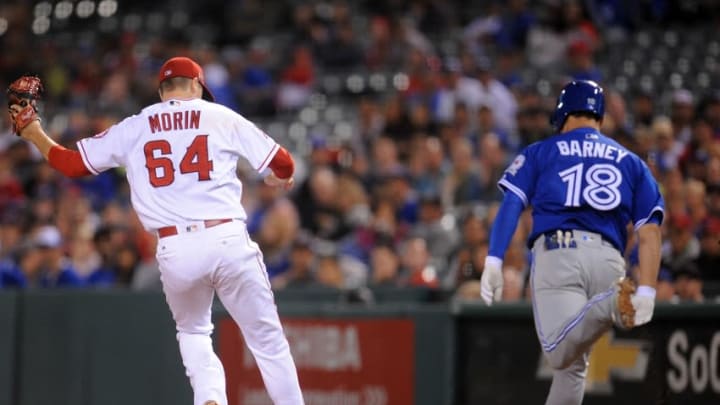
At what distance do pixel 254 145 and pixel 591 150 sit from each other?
5.81 feet

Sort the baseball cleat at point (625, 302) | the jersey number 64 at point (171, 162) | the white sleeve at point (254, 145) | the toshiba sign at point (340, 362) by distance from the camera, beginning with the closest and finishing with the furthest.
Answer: the baseball cleat at point (625, 302) < the jersey number 64 at point (171, 162) < the white sleeve at point (254, 145) < the toshiba sign at point (340, 362)

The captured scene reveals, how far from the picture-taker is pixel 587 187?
689 cm

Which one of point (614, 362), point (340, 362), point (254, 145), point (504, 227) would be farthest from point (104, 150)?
point (614, 362)

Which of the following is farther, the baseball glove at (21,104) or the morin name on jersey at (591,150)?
the baseball glove at (21,104)

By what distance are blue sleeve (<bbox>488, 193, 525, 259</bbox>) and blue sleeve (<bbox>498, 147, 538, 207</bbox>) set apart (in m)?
0.09

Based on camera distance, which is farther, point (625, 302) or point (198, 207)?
point (198, 207)

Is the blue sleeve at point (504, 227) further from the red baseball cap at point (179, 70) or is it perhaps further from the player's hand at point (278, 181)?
the red baseball cap at point (179, 70)

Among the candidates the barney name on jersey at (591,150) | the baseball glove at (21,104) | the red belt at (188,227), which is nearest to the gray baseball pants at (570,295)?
the barney name on jersey at (591,150)

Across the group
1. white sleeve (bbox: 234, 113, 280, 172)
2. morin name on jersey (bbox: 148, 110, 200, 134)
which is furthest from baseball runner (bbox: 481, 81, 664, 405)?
morin name on jersey (bbox: 148, 110, 200, 134)

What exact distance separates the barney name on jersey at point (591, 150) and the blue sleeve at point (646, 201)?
130 millimetres

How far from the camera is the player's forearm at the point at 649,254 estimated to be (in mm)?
6621

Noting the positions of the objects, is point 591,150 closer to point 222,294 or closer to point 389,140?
point 222,294

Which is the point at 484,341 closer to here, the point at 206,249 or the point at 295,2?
the point at 206,249

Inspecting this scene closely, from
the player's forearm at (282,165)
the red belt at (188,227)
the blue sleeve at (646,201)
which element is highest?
the player's forearm at (282,165)
